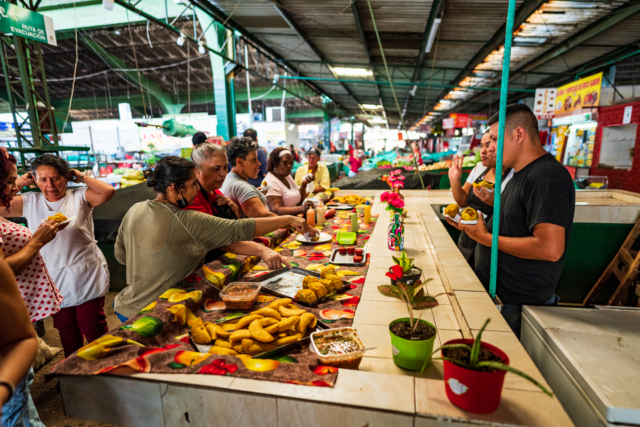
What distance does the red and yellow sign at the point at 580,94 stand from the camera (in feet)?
23.9

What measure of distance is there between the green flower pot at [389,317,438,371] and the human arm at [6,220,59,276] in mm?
2141

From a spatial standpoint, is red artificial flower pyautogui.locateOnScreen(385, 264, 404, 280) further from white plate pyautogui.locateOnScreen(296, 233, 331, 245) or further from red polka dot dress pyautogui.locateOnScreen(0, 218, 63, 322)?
red polka dot dress pyautogui.locateOnScreen(0, 218, 63, 322)

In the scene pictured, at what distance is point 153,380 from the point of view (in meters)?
1.21

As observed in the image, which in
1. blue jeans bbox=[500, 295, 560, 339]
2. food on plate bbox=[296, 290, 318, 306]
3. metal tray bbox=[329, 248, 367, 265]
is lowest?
blue jeans bbox=[500, 295, 560, 339]

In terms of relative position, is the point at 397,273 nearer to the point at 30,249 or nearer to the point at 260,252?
the point at 260,252

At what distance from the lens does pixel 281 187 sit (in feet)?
13.6

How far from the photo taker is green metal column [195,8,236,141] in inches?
305

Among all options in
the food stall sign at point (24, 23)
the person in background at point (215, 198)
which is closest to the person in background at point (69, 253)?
the person in background at point (215, 198)

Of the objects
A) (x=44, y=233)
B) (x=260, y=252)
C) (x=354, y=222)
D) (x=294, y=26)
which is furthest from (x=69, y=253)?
(x=294, y=26)

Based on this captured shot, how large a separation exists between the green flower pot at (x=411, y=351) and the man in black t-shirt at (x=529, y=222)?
855 millimetres

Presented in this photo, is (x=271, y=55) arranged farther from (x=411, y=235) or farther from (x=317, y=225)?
(x=411, y=235)

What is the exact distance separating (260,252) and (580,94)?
9.04m

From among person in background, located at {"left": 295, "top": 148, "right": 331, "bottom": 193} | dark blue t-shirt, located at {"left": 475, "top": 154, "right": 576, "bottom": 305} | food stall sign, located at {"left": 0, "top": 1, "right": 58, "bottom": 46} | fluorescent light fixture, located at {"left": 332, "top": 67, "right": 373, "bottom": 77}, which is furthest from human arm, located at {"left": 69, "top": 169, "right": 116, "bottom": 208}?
fluorescent light fixture, located at {"left": 332, "top": 67, "right": 373, "bottom": 77}

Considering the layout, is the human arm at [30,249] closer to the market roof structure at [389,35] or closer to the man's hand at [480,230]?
the man's hand at [480,230]
